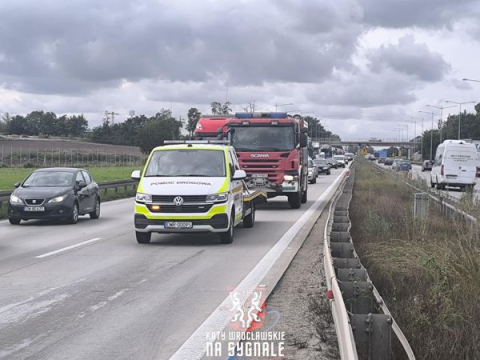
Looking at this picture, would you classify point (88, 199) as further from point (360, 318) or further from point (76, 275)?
point (360, 318)

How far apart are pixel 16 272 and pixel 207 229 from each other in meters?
4.02

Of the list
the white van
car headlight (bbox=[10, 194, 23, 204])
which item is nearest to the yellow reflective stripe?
car headlight (bbox=[10, 194, 23, 204])

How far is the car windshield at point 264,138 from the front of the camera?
74.4ft

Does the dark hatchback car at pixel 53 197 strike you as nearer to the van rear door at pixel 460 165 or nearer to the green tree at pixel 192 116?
the van rear door at pixel 460 165

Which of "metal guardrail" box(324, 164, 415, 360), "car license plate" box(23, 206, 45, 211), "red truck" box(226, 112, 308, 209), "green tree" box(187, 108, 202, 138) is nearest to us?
"metal guardrail" box(324, 164, 415, 360)

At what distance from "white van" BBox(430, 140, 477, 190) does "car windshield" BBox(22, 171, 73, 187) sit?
967 inches

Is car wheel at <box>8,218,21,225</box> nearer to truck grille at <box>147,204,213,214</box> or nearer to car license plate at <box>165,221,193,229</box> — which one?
truck grille at <box>147,204,213,214</box>

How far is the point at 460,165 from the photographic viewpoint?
128 feet

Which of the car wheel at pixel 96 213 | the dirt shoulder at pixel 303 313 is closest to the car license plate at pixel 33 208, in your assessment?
the car wheel at pixel 96 213

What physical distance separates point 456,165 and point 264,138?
784 inches

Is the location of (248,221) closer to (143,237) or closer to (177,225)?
(143,237)

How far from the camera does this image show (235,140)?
2300 cm

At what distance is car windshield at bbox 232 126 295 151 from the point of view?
74.4 ft

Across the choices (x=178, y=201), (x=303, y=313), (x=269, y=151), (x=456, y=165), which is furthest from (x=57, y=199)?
(x=456, y=165)
